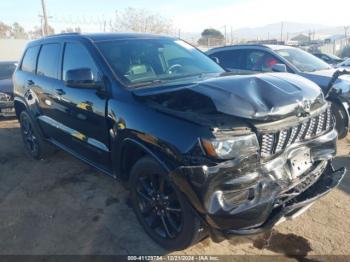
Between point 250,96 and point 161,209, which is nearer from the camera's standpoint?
point 250,96

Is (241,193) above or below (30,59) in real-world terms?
below

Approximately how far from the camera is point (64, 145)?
469 cm

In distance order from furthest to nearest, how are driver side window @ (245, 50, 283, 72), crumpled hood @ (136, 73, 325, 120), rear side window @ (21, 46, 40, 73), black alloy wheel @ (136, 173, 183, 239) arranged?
1. driver side window @ (245, 50, 283, 72)
2. rear side window @ (21, 46, 40, 73)
3. black alloy wheel @ (136, 173, 183, 239)
4. crumpled hood @ (136, 73, 325, 120)

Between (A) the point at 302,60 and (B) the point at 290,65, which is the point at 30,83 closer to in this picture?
(B) the point at 290,65

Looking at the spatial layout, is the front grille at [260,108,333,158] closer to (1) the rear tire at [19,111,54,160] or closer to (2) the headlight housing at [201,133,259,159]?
(2) the headlight housing at [201,133,259,159]

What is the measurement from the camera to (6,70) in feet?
34.6

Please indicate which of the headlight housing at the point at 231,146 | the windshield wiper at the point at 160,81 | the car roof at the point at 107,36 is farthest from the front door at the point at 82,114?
the headlight housing at the point at 231,146

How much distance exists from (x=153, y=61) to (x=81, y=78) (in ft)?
2.82

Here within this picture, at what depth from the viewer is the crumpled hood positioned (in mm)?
2619

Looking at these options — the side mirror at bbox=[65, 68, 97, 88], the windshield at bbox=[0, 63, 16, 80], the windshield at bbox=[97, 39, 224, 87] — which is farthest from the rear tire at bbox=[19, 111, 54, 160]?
the windshield at bbox=[0, 63, 16, 80]

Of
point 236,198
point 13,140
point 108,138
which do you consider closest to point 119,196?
point 108,138

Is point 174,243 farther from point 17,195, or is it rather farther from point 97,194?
point 17,195

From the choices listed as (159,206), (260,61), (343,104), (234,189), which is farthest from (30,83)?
(343,104)

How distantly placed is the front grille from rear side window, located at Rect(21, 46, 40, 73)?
393 centimetres
